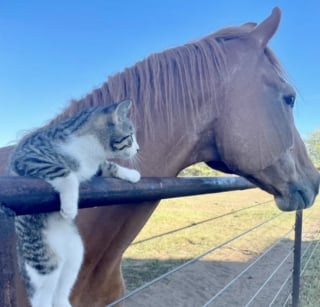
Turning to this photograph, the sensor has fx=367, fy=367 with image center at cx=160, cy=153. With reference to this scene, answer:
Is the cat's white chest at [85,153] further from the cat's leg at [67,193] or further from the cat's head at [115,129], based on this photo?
the cat's leg at [67,193]

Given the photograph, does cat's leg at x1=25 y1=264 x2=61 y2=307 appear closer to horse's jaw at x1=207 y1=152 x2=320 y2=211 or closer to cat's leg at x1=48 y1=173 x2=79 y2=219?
cat's leg at x1=48 y1=173 x2=79 y2=219

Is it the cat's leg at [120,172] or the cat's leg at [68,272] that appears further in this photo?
the cat's leg at [120,172]

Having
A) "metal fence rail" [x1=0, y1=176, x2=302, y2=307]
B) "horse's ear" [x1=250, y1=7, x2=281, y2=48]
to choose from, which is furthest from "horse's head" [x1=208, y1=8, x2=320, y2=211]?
"metal fence rail" [x1=0, y1=176, x2=302, y2=307]

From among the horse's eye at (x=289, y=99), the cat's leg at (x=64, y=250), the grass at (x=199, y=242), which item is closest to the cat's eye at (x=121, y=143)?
the cat's leg at (x=64, y=250)

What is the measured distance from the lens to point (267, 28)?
153 cm

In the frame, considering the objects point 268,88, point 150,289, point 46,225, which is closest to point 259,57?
point 268,88

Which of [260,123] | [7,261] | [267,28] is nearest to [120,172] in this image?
[7,261]

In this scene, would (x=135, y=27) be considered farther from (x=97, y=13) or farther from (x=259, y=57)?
(x=259, y=57)

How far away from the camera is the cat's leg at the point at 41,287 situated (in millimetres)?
747

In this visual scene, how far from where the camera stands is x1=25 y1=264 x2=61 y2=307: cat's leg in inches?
29.4

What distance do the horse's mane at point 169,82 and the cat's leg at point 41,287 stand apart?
73 centimetres

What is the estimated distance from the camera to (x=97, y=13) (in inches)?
292

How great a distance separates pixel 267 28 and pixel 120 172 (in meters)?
0.96

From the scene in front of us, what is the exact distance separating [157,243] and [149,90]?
14.8ft
